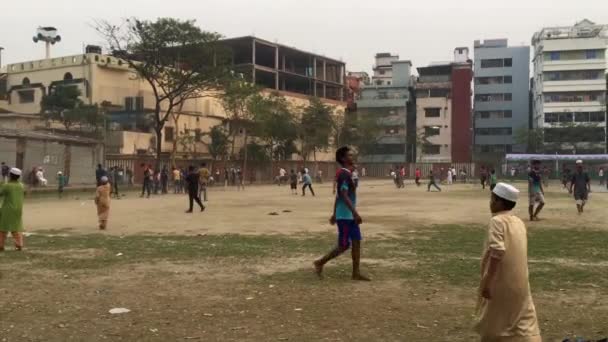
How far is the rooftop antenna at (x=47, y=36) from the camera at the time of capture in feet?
218

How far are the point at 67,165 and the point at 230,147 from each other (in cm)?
2356

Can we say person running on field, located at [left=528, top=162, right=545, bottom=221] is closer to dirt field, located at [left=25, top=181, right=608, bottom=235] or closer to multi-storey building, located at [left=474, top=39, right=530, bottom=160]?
dirt field, located at [left=25, top=181, right=608, bottom=235]

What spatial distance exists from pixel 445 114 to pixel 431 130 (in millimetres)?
2649

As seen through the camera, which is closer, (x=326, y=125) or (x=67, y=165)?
(x=67, y=165)

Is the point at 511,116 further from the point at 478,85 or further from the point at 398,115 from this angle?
the point at 398,115

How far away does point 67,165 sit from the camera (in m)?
35.1

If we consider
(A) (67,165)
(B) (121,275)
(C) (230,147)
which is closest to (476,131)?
(C) (230,147)

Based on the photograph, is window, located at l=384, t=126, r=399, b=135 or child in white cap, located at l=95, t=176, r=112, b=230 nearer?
child in white cap, located at l=95, t=176, r=112, b=230

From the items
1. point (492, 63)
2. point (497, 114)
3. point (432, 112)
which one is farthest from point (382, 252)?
point (492, 63)

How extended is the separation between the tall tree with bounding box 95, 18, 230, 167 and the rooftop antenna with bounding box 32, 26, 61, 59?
107 feet

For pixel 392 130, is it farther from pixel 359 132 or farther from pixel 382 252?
pixel 382 252

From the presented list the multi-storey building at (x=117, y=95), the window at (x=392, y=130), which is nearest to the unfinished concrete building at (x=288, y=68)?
the multi-storey building at (x=117, y=95)

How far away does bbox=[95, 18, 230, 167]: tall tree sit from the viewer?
36.8 meters

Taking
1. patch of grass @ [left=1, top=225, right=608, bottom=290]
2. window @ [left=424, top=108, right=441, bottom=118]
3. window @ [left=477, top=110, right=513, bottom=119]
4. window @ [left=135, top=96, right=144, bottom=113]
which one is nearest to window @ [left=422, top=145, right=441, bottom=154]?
window @ [left=424, top=108, right=441, bottom=118]
